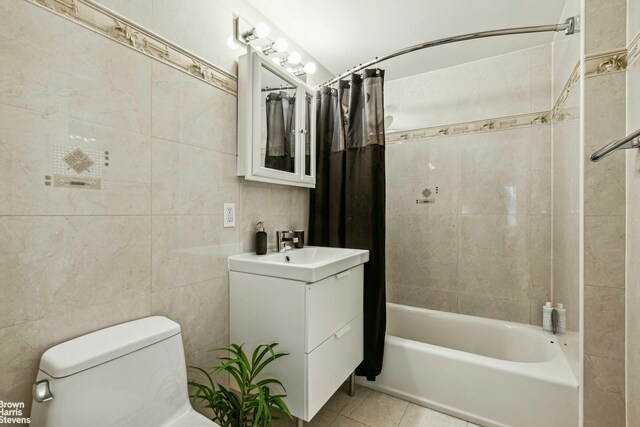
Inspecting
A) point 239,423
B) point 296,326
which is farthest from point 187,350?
point 296,326

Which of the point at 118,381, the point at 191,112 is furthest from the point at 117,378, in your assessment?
the point at 191,112

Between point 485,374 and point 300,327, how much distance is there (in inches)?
43.0

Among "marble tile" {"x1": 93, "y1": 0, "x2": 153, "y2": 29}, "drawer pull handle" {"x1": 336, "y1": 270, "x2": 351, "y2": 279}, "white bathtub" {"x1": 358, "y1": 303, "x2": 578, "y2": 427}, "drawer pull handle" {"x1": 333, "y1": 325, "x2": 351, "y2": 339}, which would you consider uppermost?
"marble tile" {"x1": 93, "y1": 0, "x2": 153, "y2": 29}

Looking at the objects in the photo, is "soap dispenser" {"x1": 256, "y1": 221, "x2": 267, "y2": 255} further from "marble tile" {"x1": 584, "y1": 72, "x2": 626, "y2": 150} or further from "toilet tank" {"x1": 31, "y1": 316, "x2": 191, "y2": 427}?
"marble tile" {"x1": 584, "y1": 72, "x2": 626, "y2": 150}

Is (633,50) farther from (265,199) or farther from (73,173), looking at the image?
(73,173)

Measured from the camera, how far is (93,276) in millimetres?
1013

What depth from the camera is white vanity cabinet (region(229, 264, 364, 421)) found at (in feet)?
4.20

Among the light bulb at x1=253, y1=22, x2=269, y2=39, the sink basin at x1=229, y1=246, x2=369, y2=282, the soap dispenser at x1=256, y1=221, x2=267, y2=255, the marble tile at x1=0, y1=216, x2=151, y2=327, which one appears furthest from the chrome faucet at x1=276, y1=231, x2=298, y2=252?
the light bulb at x1=253, y1=22, x2=269, y2=39

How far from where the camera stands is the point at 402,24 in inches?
72.7

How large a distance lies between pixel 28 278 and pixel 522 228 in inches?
105

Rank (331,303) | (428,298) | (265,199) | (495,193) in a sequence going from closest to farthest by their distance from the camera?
(331,303) < (265,199) < (495,193) < (428,298)

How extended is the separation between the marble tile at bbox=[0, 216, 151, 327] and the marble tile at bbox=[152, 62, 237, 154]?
419mm

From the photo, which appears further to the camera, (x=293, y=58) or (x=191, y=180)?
(x=293, y=58)

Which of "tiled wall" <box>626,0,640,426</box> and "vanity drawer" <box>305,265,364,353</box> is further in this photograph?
"vanity drawer" <box>305,265,364,353</box>
